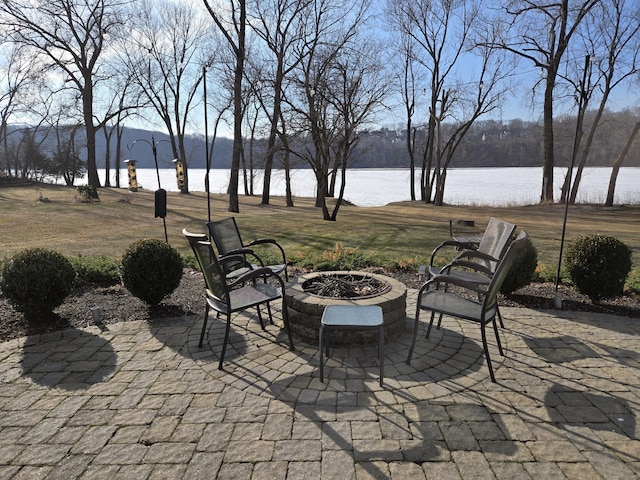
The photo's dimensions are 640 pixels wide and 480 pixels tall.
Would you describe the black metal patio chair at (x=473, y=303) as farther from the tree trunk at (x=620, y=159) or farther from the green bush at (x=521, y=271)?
the tree trunk at (x=620, y=159)

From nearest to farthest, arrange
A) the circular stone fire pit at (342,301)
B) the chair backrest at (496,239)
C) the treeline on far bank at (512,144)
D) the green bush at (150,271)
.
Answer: the circular stone fire pit at (342,301), the chair backrest at (496,239), the green bush at (150,271), the treeline on far bank at (512,144)

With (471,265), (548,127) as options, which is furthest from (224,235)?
(548,127)

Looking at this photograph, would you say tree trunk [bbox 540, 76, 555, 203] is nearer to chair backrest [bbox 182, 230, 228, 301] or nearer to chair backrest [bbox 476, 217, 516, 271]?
chair backrest [bbox 476, 217, 516, 271]

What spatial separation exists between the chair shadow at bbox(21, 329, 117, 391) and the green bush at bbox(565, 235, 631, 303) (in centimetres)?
511

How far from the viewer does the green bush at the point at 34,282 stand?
4.05 meters

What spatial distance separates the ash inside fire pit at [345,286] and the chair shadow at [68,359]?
193cm

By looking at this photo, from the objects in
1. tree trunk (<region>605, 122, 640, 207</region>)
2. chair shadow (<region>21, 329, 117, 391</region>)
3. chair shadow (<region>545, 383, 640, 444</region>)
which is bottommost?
chair shadow (<region>21, 329, 117, 391</region>)

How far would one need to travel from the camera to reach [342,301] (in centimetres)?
358

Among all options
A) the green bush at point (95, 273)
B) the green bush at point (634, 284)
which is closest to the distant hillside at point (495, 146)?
the green bush at point (634, 284)

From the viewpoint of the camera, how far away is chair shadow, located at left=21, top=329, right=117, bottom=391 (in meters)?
3.13

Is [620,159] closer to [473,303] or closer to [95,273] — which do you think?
[473,303]

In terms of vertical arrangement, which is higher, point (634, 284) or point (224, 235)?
point (224, 235)

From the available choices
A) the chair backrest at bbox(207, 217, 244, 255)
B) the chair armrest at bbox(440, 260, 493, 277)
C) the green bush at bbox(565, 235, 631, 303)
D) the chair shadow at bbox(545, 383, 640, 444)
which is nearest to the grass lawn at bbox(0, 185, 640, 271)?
the green bush at bbox(565, 235, 631, 303)

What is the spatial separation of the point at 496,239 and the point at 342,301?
6.38 ft
